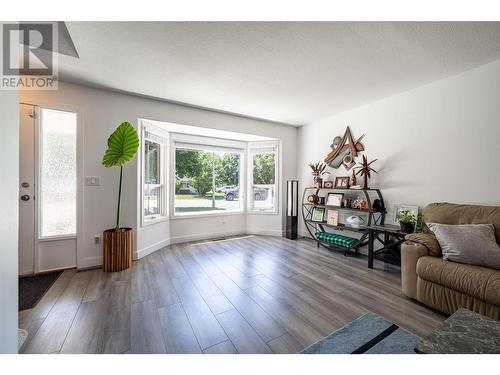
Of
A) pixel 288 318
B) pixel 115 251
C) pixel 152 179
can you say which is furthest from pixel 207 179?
pixel 288 318

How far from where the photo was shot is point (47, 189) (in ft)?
8.74

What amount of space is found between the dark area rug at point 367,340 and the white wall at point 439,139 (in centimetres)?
186

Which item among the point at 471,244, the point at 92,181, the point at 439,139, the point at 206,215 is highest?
the point at 439,139

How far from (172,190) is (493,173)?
450 cm

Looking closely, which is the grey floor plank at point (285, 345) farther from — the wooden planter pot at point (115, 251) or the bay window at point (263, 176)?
the bay window at point (263, 176)

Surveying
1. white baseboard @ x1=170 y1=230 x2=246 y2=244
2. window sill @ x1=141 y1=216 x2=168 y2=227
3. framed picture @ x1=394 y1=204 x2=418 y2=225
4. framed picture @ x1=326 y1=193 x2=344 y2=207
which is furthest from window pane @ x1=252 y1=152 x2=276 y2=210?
framed picture @ x1=394 y1=204 x2=418 y2=225

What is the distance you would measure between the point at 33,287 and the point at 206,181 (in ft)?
9.47

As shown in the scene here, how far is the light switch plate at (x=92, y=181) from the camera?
2796 mm

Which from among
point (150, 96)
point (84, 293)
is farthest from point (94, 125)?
point (84, 293)

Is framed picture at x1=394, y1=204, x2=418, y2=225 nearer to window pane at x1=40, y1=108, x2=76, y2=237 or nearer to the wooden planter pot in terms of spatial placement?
the wooden planter pot

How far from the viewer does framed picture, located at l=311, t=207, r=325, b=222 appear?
385 cm

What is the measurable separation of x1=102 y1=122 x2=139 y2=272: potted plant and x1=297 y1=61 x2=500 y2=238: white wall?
3491 mm

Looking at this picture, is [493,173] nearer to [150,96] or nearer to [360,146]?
[360,146]

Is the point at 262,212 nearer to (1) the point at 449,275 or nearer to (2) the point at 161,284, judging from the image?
(2) the point at 161,284
